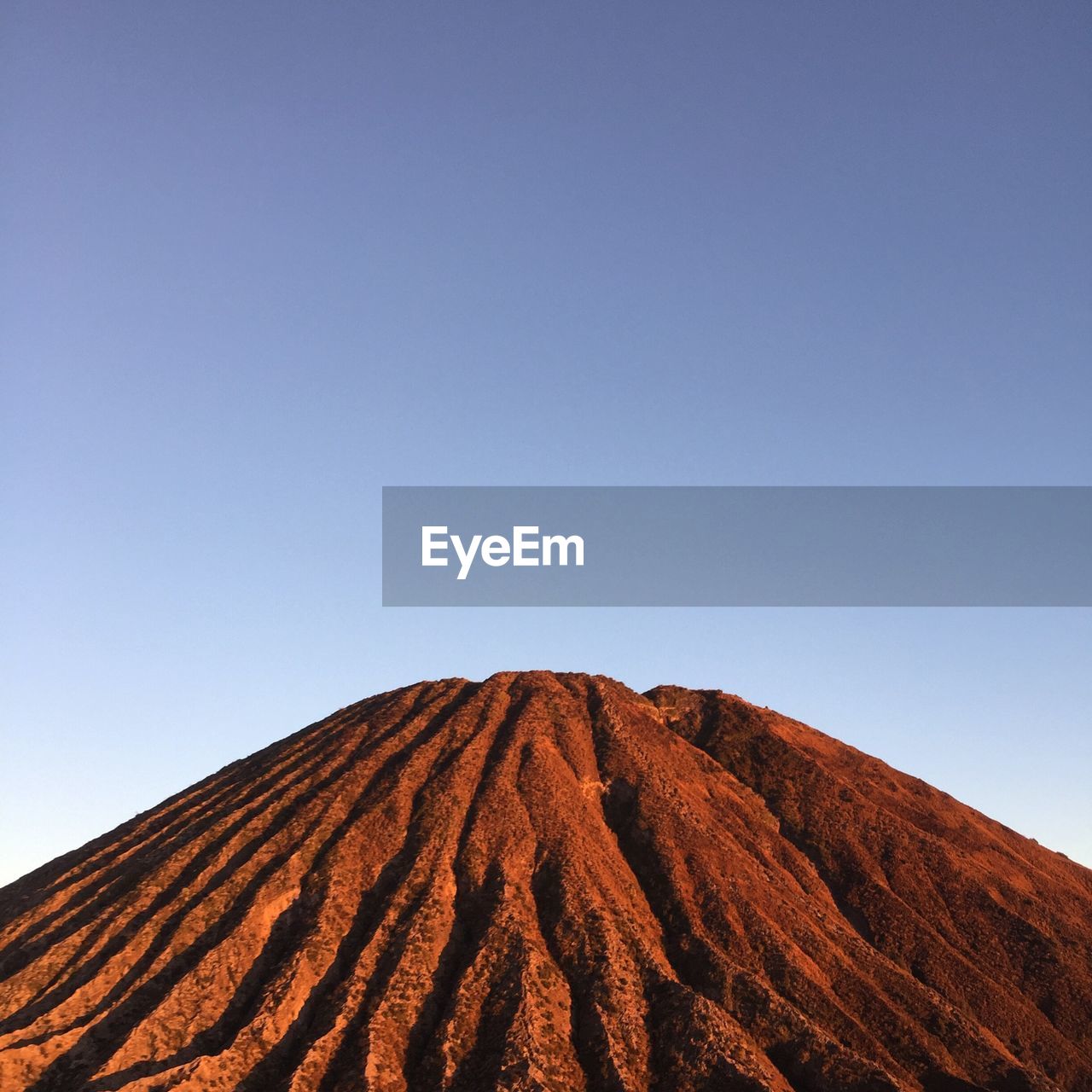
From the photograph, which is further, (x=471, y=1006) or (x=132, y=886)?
(x=132, y=886)

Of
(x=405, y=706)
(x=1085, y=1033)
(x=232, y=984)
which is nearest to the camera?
(x=232, y=984)

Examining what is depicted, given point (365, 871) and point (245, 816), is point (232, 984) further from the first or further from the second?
point (245, 816)

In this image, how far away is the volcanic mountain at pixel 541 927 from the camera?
7112cm

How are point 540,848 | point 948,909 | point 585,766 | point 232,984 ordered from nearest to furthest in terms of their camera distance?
1. point 232,984
2. point 540,848
3. point 948,909
4. point 585,766

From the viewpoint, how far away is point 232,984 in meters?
77.4

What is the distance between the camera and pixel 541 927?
83.1 meters

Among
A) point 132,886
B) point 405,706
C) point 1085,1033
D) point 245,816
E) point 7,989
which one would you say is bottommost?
point 1085,1033

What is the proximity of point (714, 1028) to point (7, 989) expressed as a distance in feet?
161

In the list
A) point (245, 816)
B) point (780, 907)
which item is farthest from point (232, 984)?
point (780, 907)

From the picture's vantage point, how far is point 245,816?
9750 centimetres

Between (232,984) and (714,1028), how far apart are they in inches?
1303

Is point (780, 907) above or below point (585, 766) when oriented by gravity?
below

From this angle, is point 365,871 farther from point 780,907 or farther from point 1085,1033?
point 1085,1033

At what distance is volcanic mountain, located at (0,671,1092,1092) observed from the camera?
7112 centimetres
